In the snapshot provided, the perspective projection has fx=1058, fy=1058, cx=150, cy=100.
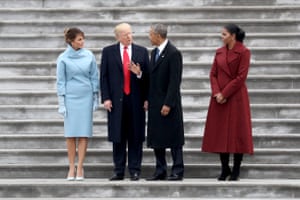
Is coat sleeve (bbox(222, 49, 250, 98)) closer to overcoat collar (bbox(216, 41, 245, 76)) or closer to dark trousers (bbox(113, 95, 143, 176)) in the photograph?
overcoat collar (bbox(216, 41, 245, 76))

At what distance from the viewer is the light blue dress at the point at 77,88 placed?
11.3 metres

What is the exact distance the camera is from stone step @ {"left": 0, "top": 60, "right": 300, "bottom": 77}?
13.4m

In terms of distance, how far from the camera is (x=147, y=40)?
1410cm

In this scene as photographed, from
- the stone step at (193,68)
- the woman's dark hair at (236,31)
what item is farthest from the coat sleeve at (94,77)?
the stone step at (193,68)

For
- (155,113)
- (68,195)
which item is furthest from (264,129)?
(68,195)

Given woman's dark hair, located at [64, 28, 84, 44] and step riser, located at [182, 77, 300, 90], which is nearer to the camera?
woman's dark hair, located at [64, 28, 84, 44]

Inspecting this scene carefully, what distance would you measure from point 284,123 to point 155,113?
6.07 ft

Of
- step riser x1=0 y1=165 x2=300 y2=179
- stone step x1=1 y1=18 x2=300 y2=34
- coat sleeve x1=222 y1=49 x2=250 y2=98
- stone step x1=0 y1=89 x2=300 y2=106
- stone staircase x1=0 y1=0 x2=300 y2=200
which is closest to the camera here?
stone staircase x1=0 y1=0 x2=300 y2=200

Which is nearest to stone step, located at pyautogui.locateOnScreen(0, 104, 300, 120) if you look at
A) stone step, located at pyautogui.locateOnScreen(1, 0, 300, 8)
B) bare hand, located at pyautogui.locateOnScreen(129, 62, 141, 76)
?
bare hand, located at pyautogui.locateOnScreen(129, 62, 141, 76)

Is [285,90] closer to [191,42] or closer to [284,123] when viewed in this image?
[284,123]

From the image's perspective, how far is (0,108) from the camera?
41.8 ft

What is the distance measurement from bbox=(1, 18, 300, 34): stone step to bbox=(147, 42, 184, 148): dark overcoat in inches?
128

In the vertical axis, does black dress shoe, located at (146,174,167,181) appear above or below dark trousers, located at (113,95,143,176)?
below

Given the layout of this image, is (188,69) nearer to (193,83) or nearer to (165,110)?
(193,83)
